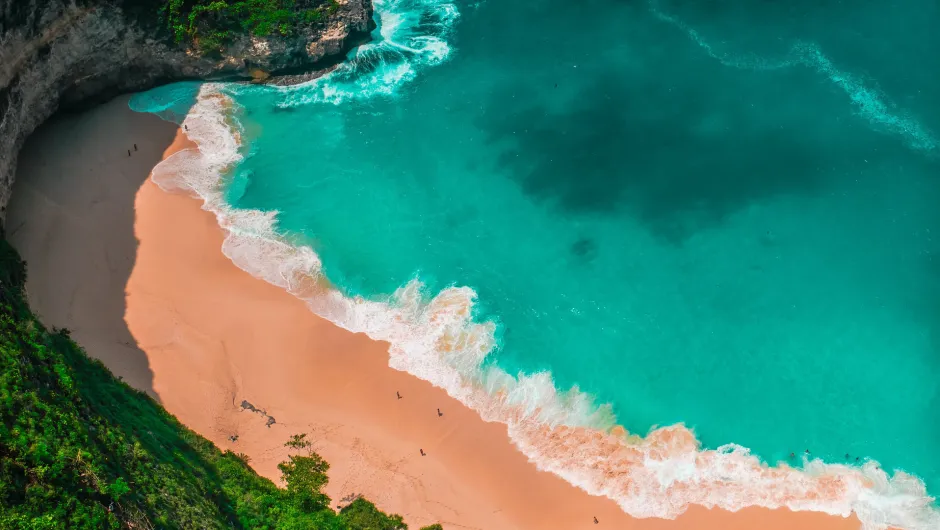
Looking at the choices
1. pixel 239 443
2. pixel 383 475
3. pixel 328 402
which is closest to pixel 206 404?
pixel 239 443

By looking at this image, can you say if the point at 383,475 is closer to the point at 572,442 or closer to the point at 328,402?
the point at 328,402

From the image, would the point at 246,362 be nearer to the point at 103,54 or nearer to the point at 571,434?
the point at 571,434

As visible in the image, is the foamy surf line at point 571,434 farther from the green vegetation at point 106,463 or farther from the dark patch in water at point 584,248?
the green vegetation at point 106,463

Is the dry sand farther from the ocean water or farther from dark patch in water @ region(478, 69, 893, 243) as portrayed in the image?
dark patch in water @ region(478, 69, 893, 243)

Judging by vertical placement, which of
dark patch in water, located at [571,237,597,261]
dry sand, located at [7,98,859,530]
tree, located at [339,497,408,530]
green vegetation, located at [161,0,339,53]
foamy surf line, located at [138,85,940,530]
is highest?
green vegetation, located at [161,0,339,53]

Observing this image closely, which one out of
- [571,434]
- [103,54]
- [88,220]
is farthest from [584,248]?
[103,54]

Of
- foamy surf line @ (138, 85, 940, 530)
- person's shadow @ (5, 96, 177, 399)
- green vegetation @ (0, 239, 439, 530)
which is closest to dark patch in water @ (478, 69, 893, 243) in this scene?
foamy surf line @ (138, 85, 940, 530)

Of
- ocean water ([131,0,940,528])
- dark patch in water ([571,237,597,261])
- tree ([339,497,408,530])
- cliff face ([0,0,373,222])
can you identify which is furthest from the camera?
dark patch in water ([571,237,597,261])
